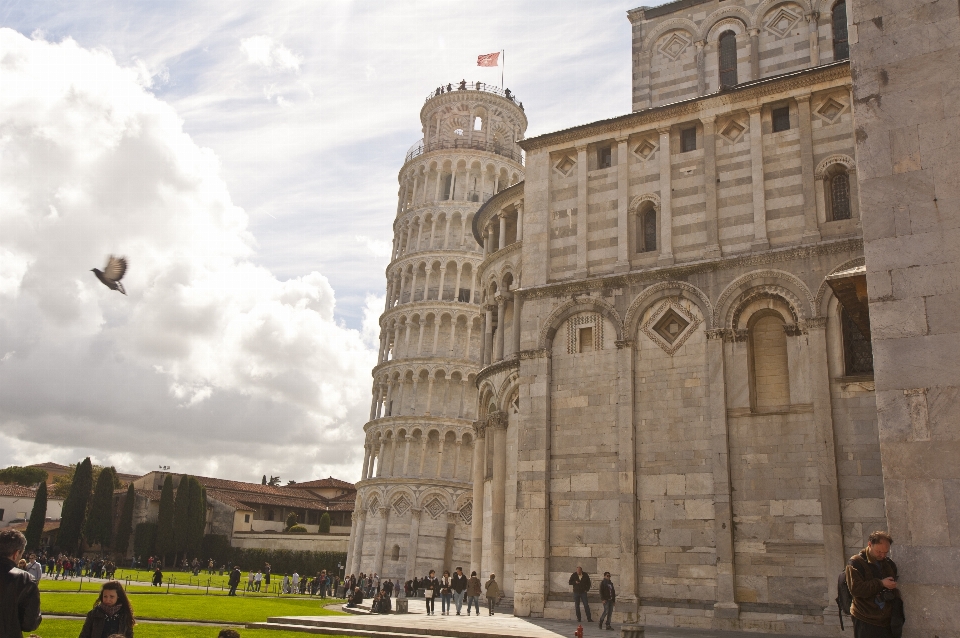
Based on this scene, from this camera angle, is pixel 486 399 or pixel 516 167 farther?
pixel 516 167

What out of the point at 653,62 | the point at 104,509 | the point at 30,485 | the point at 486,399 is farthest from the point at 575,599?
the point at 30,485

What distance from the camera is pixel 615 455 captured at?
904 inches

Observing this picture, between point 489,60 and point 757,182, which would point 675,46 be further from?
point 489,60

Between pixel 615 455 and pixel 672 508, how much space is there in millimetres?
2109

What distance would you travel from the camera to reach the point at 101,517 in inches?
2928

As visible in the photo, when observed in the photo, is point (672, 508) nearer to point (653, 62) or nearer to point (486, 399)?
point (486, 399)

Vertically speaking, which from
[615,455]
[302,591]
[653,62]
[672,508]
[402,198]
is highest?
[402,198]

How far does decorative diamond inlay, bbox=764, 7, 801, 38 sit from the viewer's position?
2916 cm

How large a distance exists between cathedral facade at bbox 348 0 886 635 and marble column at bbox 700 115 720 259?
54mm

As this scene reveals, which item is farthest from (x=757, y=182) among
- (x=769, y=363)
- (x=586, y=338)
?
(x=586, y=338)

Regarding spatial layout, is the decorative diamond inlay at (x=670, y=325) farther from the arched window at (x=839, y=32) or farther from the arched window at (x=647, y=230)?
the arched window at (x=839, y=32)

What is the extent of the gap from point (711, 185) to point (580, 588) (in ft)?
37.9

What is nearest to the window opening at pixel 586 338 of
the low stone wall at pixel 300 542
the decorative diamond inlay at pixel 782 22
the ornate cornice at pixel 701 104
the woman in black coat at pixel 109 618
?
the ornate cornice at pixel 701 104

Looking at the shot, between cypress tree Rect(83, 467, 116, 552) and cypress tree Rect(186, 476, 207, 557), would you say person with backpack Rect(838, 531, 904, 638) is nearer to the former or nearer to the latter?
cypress tree Rect(186, 476, 207, 557)
